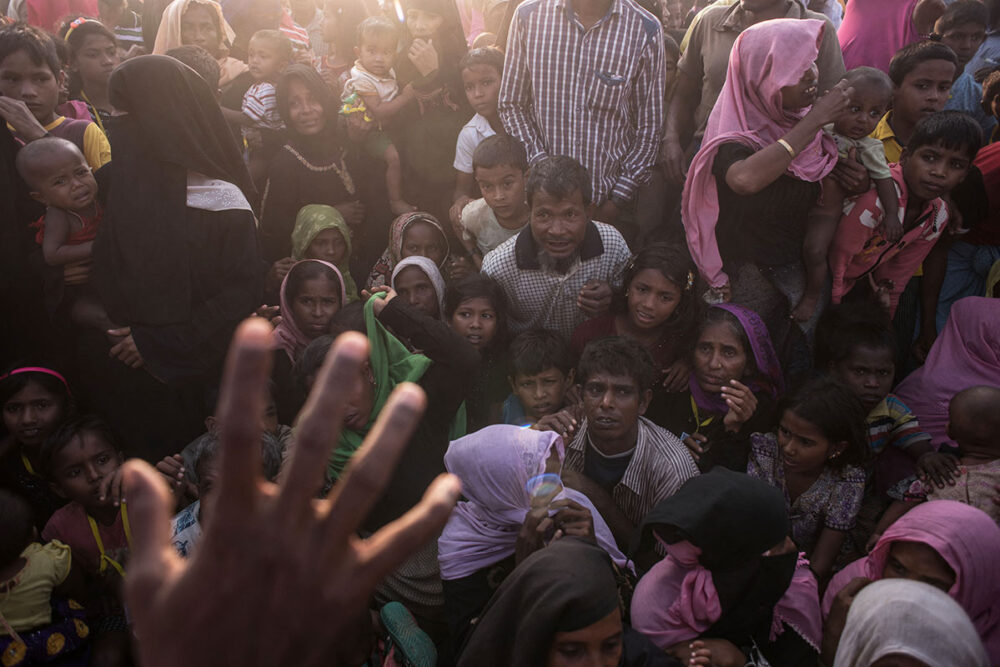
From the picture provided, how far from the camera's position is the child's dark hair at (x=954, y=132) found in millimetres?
3434

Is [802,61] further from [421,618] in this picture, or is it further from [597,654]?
[421,618]

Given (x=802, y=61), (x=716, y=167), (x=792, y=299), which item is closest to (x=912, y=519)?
(x=792, y=299)

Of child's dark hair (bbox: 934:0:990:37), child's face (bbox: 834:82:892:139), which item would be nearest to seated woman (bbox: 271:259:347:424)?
child's face (bbox: 834:82:892:139)

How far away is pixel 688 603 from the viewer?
2.21m

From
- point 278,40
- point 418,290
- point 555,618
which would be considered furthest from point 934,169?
point 278,40

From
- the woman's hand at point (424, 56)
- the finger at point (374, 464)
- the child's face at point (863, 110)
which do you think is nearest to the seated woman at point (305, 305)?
the woman's hand at point (424, 56)

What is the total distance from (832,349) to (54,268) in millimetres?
4009

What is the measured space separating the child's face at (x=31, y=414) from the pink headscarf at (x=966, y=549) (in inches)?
149

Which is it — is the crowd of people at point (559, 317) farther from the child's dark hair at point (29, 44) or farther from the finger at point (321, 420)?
the finger at point (321, 420)

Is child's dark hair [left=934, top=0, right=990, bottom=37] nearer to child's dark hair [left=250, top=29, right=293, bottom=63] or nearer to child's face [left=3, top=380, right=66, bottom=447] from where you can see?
child's dark hair [left=250, top=29, right=293, bottom=63]

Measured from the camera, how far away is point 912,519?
2.30 meters

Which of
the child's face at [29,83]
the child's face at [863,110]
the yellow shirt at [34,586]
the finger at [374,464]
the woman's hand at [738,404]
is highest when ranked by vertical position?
the finger at [374,464]

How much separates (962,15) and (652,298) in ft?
11.5

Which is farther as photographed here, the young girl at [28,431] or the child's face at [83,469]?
the young girl at [28,431]
